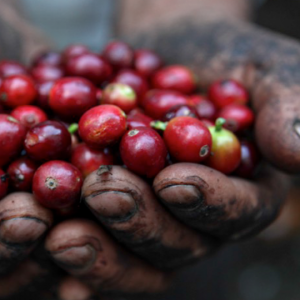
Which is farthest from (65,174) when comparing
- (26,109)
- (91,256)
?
(26,109)

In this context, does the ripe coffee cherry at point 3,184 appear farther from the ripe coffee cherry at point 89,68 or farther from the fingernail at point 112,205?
the ripe coffee cherry at point 89,68

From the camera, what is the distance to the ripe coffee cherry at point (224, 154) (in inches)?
76.0

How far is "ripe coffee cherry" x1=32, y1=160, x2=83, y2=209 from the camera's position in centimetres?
168

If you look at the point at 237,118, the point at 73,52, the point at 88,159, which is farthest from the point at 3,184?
the point at 73,52

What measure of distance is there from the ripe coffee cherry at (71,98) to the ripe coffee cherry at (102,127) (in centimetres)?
27

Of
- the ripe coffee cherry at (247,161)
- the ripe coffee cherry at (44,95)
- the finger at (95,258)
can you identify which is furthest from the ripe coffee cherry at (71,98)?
the ripe coffee cherry at (247,161)

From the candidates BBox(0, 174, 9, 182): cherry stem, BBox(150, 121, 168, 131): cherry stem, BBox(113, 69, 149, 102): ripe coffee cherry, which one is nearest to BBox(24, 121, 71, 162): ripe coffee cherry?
BBox(0, 174, 9, 182): cherry stem

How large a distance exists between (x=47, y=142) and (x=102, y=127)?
262mm

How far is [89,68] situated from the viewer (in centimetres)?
252

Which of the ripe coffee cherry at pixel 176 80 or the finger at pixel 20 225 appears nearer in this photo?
the finger at pixel 20 225

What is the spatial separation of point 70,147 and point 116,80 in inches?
31.8

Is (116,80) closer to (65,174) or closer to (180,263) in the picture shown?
(65,174)

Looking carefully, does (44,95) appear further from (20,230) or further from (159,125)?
(20,230)

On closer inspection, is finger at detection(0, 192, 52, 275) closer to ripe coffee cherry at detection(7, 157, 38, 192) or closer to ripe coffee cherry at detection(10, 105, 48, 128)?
ripe coffee cherry at detection(7, 157, 38, 192)
